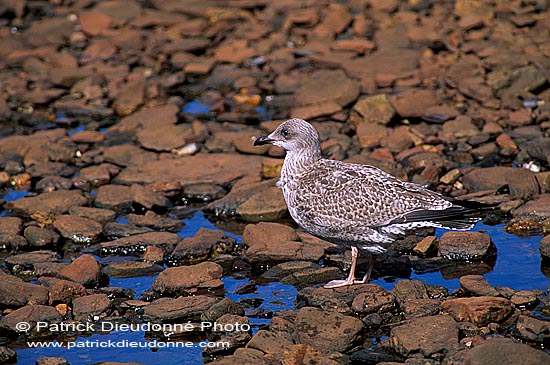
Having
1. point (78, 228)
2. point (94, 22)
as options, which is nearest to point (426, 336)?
point (78, 228)

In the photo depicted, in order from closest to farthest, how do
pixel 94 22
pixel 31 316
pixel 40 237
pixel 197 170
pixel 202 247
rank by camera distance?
pixel 31 316 < pixel 202 247 < pixel 40 237 < pixel 197 170 < pixel 94 22

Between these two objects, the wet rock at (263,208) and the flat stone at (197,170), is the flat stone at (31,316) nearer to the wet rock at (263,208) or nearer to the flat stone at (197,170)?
the wet rock at (263,208)

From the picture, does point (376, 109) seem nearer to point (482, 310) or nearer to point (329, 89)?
point (329, 89)

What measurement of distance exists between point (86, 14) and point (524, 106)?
7.66 m

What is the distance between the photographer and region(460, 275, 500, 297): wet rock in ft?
23.3

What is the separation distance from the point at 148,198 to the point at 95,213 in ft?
1.89

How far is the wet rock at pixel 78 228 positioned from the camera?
29.0 feet

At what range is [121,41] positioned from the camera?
46.9 feet

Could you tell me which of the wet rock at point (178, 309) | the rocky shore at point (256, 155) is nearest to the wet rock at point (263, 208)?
the rocky shore at point (256, 155)

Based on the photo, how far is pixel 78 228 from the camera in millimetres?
8891

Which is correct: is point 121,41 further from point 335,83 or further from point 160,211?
point 160,211

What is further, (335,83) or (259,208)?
(335,83)

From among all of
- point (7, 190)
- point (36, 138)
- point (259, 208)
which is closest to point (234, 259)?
point (259, 208)

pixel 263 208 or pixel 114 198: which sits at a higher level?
pixel 263 208
